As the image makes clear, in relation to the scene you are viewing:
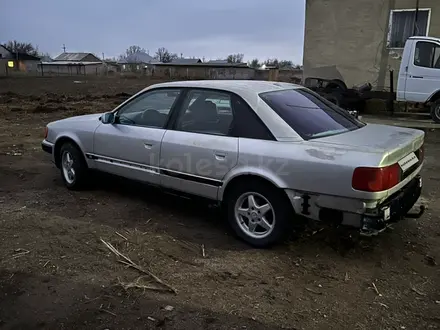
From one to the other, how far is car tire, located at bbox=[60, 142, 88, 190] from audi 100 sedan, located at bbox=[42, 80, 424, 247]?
524 mm

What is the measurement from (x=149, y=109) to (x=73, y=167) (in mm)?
1535

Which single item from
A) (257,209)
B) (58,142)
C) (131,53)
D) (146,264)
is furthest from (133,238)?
(131,53)

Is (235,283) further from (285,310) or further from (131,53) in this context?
(131,53)

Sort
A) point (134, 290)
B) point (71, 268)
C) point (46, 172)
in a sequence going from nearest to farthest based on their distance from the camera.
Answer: point (134, 290) < point (71, 268) < point (46, 172)

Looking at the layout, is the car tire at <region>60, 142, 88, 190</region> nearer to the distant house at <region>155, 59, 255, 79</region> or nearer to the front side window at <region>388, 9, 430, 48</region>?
the front side window at <region>388, 9, 430, 48</region>

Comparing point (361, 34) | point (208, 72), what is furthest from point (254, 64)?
point (361, 34)

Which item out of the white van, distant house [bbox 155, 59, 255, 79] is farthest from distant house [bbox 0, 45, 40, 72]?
the white van

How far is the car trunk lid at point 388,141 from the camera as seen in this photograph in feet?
11.4

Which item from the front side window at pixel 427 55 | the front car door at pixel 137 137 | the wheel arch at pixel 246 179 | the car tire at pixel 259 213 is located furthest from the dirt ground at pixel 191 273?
the front side window at pixel 427 55

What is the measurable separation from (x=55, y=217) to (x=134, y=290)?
201cm

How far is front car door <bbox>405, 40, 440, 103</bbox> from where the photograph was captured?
39.1 feet

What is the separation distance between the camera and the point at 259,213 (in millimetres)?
3943

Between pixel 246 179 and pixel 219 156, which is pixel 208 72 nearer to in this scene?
pixel 219 156

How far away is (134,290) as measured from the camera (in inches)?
128
